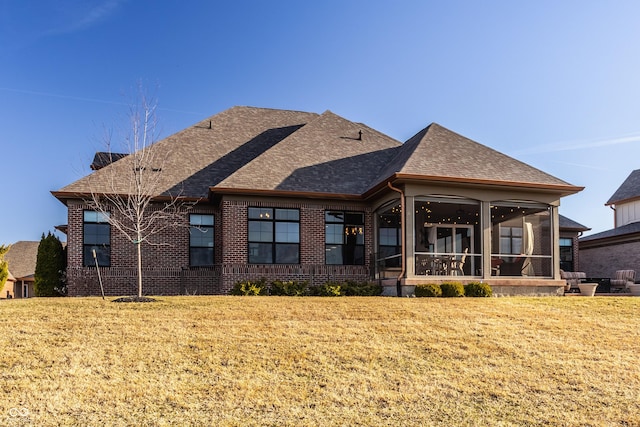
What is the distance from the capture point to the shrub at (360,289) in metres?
17.2

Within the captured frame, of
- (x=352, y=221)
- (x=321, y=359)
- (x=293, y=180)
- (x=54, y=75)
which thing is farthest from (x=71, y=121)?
(x=321, y=359)

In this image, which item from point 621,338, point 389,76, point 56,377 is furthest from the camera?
point 389,76

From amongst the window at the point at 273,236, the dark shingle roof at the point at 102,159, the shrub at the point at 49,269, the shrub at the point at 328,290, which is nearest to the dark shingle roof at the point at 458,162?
the window at the point at 273,236

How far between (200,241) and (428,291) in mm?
8120

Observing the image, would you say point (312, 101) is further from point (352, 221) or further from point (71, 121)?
point (71, 121)

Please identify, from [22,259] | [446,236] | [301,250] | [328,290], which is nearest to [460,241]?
[446,236]

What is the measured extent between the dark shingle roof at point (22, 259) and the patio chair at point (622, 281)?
37.4 metres

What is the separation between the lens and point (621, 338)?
37.6 feet

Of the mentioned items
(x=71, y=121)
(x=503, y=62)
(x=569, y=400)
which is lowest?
(x=569, y=400)

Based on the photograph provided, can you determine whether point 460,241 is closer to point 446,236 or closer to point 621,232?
point 446,236

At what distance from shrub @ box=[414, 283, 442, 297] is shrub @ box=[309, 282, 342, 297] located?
99.1 inches

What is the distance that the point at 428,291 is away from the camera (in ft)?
51.6

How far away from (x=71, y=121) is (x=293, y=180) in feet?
24.9

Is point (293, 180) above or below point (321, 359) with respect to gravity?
above
